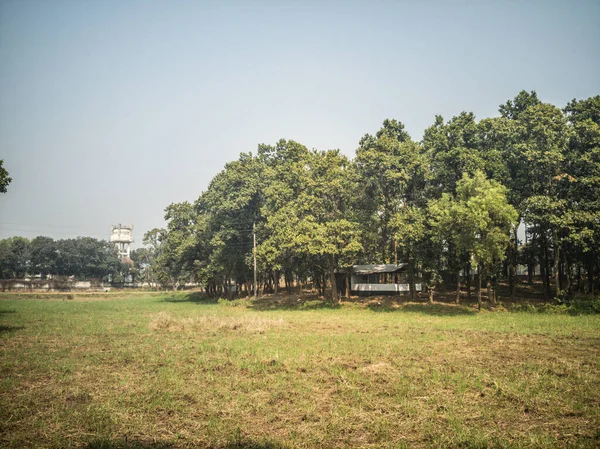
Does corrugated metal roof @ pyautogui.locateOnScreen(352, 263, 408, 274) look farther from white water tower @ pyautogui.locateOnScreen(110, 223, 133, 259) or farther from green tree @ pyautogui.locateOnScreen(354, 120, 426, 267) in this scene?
white water tower @ pyautogui.locateOnScreen(110, 223, 133, 259)

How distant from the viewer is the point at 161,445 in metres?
7.91

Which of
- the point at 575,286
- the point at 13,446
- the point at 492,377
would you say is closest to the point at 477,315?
the point at 492,377

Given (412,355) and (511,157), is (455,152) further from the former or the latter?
(412,355)

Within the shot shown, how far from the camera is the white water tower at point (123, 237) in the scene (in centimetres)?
18680

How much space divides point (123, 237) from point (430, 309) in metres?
182

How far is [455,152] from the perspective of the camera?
36.8 metres


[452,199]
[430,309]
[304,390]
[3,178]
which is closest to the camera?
[304,390]

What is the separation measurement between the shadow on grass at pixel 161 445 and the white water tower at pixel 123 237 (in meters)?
194

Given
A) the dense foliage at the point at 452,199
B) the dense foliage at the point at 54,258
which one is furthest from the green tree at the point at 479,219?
the dense foliage at the point at 54,258

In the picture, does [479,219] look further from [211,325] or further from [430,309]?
[211,325]

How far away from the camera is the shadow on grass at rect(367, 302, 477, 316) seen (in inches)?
1310

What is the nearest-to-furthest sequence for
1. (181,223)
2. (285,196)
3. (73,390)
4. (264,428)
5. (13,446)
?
1. (13,446)
2. (264,428)
3. (73,390)
4. (285,196)
5. (181,223)

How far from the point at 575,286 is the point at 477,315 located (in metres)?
27.1

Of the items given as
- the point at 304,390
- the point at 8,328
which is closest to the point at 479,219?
the point at 304,390
